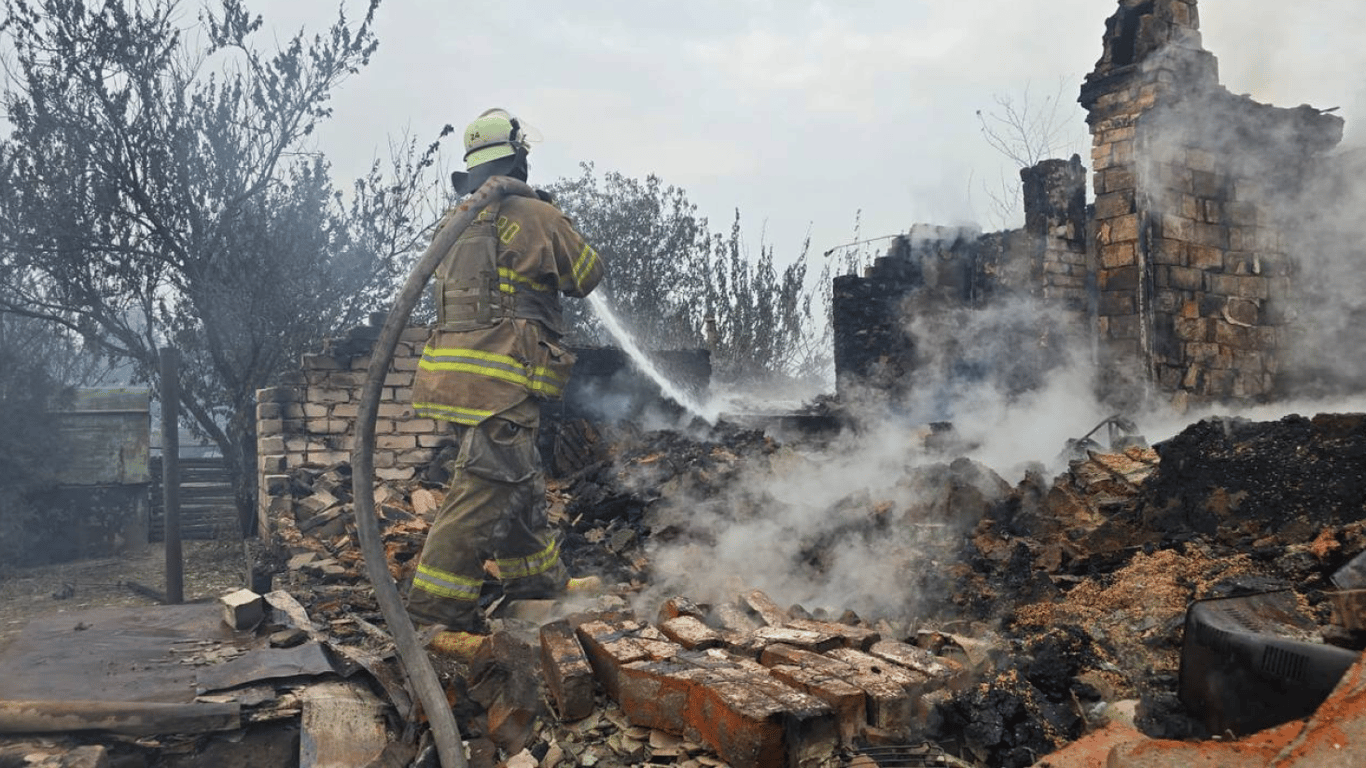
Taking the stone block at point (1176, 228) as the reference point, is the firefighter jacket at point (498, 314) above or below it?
below

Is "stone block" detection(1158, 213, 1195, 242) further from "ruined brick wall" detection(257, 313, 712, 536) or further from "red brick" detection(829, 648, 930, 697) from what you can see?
"red brick" detection(829, 648, 930, 697)

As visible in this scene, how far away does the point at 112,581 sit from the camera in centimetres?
888

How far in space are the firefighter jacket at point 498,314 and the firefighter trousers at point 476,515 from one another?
12cm

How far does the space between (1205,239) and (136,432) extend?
12381 millimetres

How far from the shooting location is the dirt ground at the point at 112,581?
7695 mm

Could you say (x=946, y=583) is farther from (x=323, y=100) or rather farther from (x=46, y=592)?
(x=323, y=100)

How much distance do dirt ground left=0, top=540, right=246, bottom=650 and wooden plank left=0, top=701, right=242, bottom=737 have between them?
437 centimetres

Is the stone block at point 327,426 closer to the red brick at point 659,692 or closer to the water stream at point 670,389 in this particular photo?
the water stream at point 670,389

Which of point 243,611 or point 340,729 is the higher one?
point 243,611

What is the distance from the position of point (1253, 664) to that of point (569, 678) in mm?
2025

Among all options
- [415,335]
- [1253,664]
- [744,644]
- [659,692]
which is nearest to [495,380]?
[744,644]

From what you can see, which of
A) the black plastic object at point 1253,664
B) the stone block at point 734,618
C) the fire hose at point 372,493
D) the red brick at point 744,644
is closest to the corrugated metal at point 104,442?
the fire hose at point 372,493

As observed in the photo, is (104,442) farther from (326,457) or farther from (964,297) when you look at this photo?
(964,297)

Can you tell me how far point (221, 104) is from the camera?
1048 centimetres
